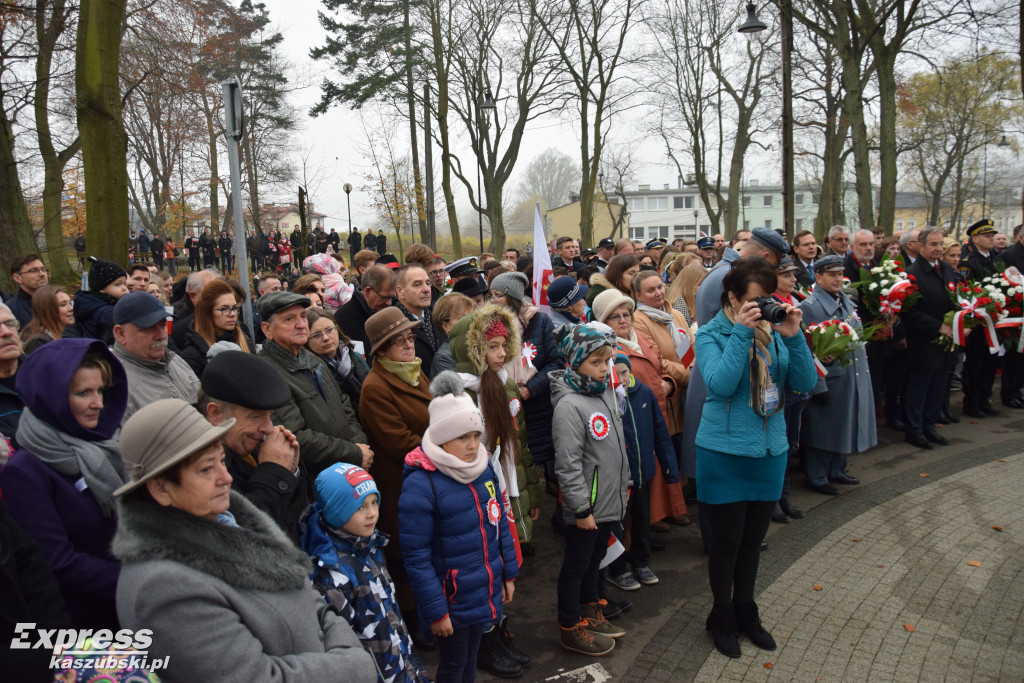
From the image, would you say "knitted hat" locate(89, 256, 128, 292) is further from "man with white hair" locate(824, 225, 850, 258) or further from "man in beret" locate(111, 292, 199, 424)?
"man with white hair" locate(824, 225, 850, 258)

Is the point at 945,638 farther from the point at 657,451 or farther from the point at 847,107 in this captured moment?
the point at 847,107

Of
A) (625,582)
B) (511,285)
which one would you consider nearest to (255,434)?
(511,285)

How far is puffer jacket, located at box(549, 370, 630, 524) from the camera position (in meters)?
3.92

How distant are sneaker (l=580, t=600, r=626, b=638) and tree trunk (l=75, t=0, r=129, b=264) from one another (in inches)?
322

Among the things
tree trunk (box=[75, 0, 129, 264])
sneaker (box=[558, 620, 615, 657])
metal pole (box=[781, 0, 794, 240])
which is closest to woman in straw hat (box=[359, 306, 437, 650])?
sneaker (box=[558, 620, 615, 657])

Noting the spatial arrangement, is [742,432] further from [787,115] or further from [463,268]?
[787,115]

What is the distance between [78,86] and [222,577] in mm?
9536

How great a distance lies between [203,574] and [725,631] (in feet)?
10.5

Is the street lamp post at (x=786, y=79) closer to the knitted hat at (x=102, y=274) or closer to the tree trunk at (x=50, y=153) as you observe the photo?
the knitted hat at (x=102, y=274)

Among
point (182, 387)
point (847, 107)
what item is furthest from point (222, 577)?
point (847, 107)

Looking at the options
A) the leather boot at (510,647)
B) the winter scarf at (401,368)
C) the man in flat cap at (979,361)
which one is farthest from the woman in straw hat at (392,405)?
the man in flat cap at (979,361)

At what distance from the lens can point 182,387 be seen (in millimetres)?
3658

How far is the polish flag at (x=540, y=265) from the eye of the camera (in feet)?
21.2

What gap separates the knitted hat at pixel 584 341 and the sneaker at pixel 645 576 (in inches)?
71.9
